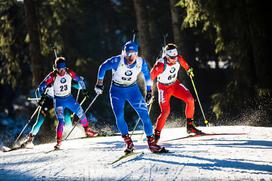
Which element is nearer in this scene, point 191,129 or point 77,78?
point 191,129

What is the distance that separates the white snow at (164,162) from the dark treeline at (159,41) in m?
2.56

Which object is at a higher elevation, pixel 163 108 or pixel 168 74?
pixel 168 74

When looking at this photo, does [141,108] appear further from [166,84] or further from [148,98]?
[166,84]

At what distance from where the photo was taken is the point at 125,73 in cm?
871

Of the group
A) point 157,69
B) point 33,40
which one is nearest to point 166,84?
point 157,69

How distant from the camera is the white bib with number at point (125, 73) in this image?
8.70 metres

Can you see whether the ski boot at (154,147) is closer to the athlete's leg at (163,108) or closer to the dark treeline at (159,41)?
the athlete's leg at (163,108)

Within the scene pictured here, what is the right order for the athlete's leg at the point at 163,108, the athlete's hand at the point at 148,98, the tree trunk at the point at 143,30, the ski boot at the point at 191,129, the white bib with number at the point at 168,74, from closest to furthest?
the athlete's hand at the point at 148,98, the athlete's leg at the point at 163,108, the white bib with number at the point at 168,74, the ski boot at the point at 191,129, the tree trunk at the point at 143,30

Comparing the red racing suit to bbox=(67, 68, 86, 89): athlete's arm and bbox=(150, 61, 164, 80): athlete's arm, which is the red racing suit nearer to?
bbox=(150, 61, 164, 80): athlete's arm

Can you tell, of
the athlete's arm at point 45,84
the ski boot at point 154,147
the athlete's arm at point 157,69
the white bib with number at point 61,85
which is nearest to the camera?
the ski boot at point 154,147

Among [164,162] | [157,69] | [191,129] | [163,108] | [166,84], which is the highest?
[157,69]

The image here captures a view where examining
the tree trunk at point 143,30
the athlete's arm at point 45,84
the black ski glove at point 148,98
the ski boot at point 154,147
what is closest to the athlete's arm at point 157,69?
the black ski glove at point 148,98

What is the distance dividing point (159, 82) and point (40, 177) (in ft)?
12.5

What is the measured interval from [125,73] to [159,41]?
1628 centimetres
